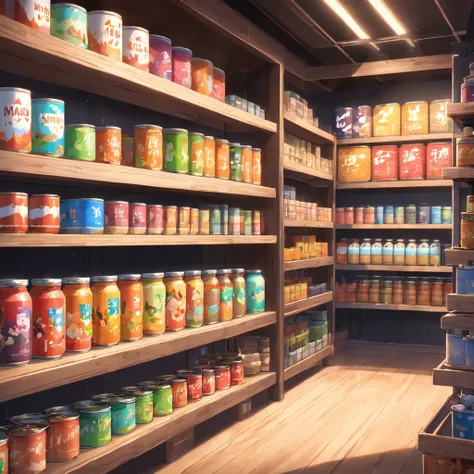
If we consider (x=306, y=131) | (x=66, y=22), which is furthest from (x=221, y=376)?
(x=306, y=131)

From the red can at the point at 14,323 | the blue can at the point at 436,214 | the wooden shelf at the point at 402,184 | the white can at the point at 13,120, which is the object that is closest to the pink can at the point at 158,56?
the white can at the point at 13,120

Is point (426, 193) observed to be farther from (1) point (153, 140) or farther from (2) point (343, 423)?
(1) point (153, 140)

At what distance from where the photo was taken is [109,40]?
2.62 meters

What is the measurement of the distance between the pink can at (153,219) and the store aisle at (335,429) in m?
1.06

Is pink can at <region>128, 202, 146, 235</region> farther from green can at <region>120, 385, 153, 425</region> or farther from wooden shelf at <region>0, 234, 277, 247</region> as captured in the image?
green can at <region>120, 385, 153, 425</region>

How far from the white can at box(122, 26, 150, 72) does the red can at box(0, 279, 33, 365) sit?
1064mm

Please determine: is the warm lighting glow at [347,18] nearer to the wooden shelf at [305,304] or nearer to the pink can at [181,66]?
the pink can at [181,66]

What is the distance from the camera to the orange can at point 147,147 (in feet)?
9.62

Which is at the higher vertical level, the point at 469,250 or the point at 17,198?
the point at 17,198

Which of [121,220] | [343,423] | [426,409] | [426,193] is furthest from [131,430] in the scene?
[426,193]

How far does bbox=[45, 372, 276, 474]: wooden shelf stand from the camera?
8.07 feet

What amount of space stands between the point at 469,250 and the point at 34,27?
1.99 metres

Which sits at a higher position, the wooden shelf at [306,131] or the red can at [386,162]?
the wooden shelf at [306,131]

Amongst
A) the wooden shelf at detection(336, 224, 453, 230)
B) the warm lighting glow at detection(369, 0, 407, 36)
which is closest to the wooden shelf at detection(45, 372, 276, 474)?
the wooden shelf at detection(336, 224, 453, 230)
